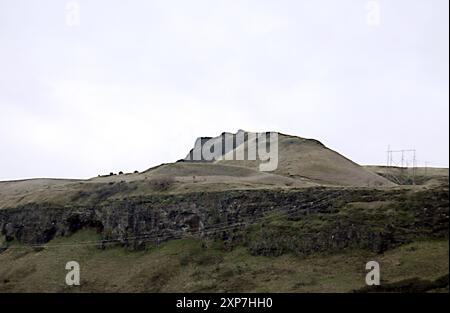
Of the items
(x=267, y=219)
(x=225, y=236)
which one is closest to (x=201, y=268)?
(x=225, y=236)

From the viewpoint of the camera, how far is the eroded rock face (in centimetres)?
4147

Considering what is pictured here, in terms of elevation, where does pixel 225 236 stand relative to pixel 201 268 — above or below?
above

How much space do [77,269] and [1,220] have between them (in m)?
21.9

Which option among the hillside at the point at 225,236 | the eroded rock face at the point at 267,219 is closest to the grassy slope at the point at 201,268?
the hillside at the point at 225,236

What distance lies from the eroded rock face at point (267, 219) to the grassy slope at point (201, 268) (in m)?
1.19

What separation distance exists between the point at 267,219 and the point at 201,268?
→ 23.7 ft

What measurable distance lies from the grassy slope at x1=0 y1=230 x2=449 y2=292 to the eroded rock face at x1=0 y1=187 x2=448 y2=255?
1.19 metres

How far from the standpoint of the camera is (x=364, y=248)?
41.2 m

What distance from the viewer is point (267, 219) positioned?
161 ft

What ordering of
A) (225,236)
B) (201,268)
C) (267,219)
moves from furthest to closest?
(225,236) < (267,219) < (201,268)

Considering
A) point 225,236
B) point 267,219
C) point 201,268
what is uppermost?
point 267,219

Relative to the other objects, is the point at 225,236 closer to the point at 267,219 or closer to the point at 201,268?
the point at 267,219

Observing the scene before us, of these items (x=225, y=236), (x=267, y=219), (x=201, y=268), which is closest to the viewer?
(x=201, y=268)
